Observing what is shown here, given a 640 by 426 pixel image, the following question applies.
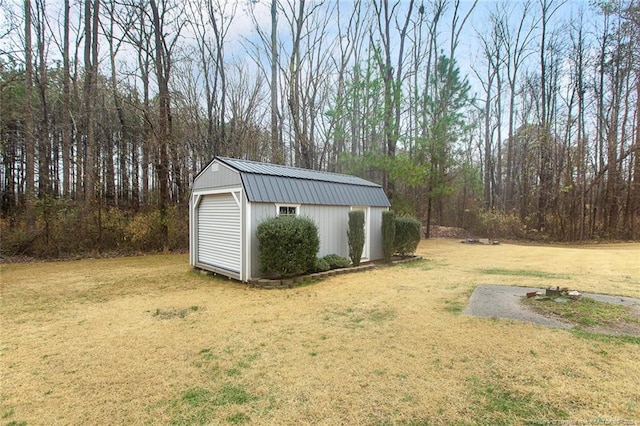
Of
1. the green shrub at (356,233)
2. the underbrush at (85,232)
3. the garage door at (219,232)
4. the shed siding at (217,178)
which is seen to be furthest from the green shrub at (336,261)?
the underbrush at (85,232)

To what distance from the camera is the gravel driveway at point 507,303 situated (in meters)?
4.22

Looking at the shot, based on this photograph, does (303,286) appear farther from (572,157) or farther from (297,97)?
(572,157)

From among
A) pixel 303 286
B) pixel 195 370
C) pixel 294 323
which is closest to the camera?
pixel 195 370

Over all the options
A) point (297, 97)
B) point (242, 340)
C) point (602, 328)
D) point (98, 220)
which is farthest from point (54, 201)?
point (602, 328)

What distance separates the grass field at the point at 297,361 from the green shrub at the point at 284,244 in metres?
0.84

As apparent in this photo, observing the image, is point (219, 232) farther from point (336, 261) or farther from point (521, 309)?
point (521, 309)

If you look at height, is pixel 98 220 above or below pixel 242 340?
above

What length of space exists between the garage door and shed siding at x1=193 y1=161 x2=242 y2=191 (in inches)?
10.8

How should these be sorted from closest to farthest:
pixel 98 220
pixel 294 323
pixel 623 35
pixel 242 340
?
pixel 242 340
pixel 294 323
pixel 98 220
pixel 623 35

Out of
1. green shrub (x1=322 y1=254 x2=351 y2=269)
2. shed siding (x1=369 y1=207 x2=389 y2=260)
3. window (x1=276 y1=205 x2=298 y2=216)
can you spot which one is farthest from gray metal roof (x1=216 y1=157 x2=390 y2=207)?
green shrub (x1=322 y1=254 x2=351 y2=269)

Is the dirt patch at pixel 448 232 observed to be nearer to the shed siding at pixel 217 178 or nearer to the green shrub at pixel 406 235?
the green shrub at pixel 406 235

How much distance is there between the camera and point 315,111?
18203mm

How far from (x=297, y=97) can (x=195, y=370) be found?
15343 mm

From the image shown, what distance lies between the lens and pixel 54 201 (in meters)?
9.82
